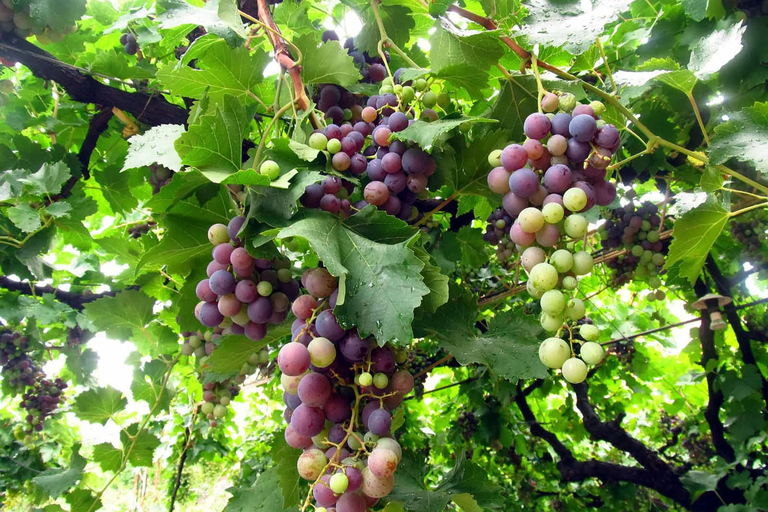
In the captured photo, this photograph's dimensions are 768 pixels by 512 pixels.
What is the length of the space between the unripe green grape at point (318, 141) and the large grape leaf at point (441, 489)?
2.37 feet

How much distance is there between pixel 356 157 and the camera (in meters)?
1.04

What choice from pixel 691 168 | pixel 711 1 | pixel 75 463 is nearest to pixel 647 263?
pixel 691 168

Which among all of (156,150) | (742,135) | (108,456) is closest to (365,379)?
(156,150)

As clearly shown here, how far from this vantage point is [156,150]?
105 cm

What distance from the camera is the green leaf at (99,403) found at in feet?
6.08

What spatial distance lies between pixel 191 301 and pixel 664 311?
4064 mm

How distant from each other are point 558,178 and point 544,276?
0.19 meters

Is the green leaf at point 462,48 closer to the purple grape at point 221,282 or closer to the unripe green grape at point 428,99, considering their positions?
the unripe green grape at point 428,99

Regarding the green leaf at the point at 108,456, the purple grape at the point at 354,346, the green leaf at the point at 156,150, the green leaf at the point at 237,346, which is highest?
the green leaf at the point at 156,150

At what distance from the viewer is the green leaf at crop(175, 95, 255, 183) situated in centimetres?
92

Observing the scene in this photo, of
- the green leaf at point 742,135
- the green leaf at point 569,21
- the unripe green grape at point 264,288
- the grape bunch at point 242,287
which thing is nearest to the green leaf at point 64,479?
the grape bunch at point 242,287

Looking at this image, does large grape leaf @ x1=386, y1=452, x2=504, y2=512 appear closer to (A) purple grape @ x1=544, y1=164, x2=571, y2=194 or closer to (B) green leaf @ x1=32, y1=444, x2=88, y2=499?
(A) purple grape @ x1=544, y1=164, x2=571, y2=194

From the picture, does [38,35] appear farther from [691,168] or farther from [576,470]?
[576,470]

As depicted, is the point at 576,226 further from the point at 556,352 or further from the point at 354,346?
the point at 354,346
